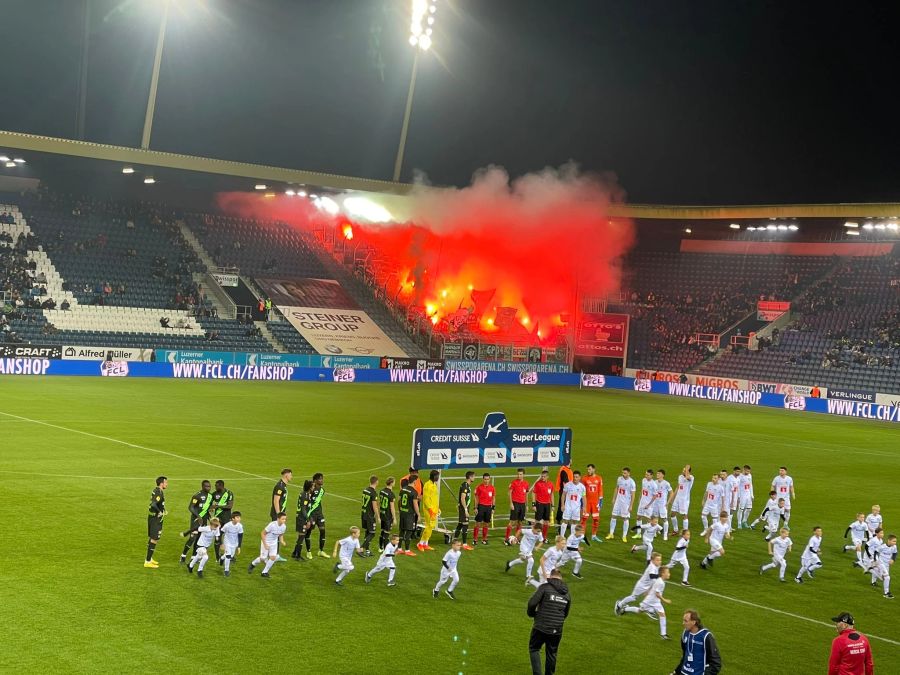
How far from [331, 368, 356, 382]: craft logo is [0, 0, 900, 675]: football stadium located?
0.58ft

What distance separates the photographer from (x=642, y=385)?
65.2 metres

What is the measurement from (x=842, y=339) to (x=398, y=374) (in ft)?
86.0

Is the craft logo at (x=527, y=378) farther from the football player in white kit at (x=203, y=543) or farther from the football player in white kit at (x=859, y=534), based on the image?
the football player in white kit at (x=203, y=543)

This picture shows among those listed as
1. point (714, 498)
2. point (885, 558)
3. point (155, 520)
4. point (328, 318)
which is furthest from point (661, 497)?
point (328, 318)

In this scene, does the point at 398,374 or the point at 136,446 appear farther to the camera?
the point at 398,374

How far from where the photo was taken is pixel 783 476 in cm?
2314

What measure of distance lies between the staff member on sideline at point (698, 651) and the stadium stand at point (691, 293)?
5670 centimetres

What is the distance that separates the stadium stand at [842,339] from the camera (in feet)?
190

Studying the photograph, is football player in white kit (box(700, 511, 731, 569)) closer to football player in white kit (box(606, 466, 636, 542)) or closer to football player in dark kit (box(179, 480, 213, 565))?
football player in white kit (box(606, 466, 636, 542))

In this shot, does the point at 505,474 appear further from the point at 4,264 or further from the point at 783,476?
the point at 4,264

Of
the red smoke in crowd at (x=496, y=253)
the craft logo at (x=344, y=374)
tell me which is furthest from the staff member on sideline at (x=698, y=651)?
the red smoke in crowd at (x=496, y=253)

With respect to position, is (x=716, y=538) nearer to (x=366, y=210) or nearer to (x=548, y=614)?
(x=548, y=614)

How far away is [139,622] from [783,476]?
15040 mm

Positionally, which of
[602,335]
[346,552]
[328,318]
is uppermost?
[602,335]
